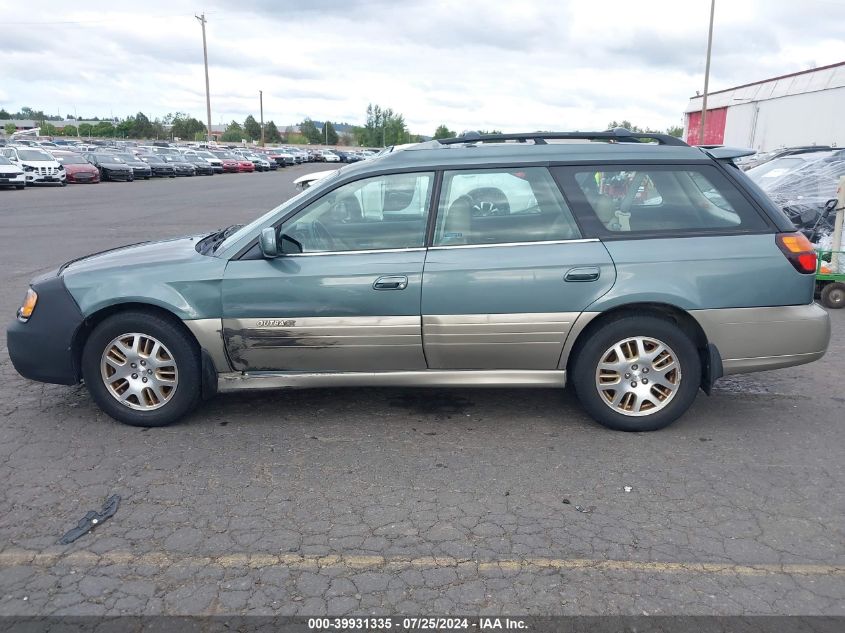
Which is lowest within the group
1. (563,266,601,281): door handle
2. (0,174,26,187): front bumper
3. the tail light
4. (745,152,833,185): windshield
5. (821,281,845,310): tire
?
(821,281,845,310): tire

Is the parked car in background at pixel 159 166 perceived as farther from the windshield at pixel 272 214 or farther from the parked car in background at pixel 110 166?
the windshield at pixel 272 214

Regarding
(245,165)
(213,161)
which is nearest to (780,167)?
(213,161)

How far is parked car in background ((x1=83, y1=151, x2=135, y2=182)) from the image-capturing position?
35.1 metres

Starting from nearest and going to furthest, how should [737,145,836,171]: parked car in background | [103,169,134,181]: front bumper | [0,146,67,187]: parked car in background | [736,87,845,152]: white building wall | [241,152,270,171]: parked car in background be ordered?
[737,145,836,171]: parked car in background, [0,146,67,187]: parked car in background, [736,87,845,152]: white building wall, [103,169,134,181]: front bumper, [241,152,270,171]: parked car in background

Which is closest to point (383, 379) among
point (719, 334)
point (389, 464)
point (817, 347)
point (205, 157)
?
point (389, 464)

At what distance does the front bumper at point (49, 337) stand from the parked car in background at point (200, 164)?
4436cm

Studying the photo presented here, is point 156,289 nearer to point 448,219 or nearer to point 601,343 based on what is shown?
point 448,219

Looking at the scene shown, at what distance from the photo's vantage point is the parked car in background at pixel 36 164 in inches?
1138

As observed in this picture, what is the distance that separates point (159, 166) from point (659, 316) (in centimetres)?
4180

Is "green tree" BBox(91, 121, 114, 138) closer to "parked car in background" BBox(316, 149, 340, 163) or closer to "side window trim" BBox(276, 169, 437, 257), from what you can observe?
"parked car in background" BBox(316, 149, 340, 163)

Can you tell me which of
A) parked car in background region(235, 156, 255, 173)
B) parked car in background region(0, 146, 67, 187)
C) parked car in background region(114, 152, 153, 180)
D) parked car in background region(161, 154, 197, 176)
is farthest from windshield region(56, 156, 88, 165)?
parked car in background region(235, 156, 255, 173)

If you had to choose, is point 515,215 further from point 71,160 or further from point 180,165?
point 180,165

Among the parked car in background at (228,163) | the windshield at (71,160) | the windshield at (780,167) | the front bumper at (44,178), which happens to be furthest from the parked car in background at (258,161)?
the windshield at (780,167)

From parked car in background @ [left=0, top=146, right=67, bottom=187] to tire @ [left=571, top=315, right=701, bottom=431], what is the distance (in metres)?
29.6
